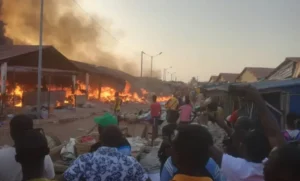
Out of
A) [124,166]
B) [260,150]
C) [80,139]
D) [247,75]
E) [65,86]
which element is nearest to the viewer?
[124,166]

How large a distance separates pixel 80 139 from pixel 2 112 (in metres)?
12.2

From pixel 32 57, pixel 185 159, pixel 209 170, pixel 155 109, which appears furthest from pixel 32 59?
pixel 185 159

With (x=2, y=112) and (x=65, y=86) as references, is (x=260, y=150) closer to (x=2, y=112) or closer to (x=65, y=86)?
(x=2, y=112)

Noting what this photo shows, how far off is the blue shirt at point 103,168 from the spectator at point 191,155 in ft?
2.12

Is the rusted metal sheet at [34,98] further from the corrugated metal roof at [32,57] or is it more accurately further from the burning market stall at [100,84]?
the burning market stall at [100,84]

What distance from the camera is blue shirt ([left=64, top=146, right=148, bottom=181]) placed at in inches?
102

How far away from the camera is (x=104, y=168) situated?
102 inches

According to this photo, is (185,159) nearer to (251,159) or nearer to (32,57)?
(251,159)

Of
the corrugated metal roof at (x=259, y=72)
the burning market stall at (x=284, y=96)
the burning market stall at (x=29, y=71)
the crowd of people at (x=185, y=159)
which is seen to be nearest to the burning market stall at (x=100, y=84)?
the burning market stall at (x=29, y=71)

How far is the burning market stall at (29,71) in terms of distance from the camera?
1927cm

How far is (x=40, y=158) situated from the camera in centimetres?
250

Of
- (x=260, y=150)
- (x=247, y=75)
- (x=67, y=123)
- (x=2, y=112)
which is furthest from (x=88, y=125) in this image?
(x=247, y=75)

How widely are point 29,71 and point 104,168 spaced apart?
1795 cm

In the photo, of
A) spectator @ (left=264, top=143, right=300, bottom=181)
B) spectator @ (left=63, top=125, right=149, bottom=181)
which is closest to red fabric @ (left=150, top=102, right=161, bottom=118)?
spectator @ (left=63, top=125, right=149, bottom=181)
